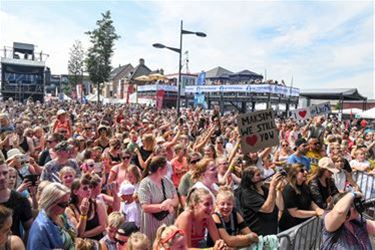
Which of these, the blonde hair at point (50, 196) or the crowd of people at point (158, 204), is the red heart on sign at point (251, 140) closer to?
the crowd of people at point (158, 204)

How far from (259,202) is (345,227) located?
98 cm

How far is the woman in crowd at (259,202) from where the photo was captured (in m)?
3.91

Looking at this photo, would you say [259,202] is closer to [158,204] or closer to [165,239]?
[158,204]

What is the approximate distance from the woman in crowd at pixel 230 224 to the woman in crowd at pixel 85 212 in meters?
1.14

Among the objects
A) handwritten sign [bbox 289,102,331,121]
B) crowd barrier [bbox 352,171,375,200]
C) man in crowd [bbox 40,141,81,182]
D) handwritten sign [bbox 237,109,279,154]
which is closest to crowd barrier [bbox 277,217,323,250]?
handwritten sign [bbox 237,109,279,154]

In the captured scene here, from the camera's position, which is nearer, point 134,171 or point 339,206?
point 339,206

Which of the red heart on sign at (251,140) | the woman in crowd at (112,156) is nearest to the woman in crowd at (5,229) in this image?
the woman in crowd at (112,156)

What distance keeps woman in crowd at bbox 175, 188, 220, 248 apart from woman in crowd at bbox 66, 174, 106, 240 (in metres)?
0.86

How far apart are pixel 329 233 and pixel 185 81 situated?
63144 mm

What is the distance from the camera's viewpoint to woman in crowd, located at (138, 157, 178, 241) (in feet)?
12.9

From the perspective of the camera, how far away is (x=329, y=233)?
3.21 metres

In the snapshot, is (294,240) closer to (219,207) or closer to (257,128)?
(219,207)

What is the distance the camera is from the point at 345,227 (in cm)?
321

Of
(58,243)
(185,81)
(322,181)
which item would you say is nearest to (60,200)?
(58,243)
